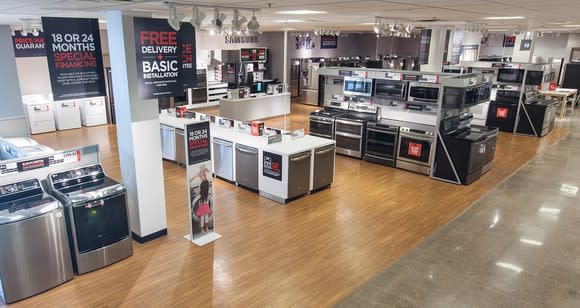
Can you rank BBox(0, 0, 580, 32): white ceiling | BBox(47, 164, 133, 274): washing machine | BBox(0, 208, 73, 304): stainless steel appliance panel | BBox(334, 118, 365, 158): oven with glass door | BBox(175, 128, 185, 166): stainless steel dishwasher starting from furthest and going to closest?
BBox(334, 118, 365, 158): oven with glass door → BBox(175, 128, 185, 166): stainless steel dishwasher → BBox(47, 164, 133, 274): washing machine → BBox(0, 0, 580, 32): white ceiling → BBox(0, 208, 73, 304): stainless steel appliance panel

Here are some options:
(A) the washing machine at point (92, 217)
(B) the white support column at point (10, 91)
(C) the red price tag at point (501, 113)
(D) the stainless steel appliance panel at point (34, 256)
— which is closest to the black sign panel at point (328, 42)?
(C) the red price tag at point (501, 113)

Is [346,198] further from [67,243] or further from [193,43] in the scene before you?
[67,243]

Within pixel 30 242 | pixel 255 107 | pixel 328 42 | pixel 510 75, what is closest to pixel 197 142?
pixel 30 242

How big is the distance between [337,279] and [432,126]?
15.7 ft

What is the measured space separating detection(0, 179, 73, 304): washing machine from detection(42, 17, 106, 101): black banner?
1.31m

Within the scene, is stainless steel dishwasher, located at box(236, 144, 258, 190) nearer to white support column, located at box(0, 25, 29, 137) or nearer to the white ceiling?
the white ceiling

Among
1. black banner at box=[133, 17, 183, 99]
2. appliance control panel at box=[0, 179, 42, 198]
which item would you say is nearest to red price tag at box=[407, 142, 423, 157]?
black banner at box=[133, 17, 183, 99]

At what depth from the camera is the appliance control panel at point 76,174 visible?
15.4ft

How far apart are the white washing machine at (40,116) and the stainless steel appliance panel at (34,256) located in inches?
324

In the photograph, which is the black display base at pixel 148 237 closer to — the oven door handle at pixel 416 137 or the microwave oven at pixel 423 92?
the oven door handle at pixel 416 137

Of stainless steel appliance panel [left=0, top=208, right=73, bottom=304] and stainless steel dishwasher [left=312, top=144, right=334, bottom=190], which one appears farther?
stainless steel dishwasher [left=312, top=144, right=334, bottom=190]

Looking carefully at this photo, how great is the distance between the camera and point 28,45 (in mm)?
10531

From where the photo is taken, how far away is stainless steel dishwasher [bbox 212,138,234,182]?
7332mm

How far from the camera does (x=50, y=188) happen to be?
468 cm
